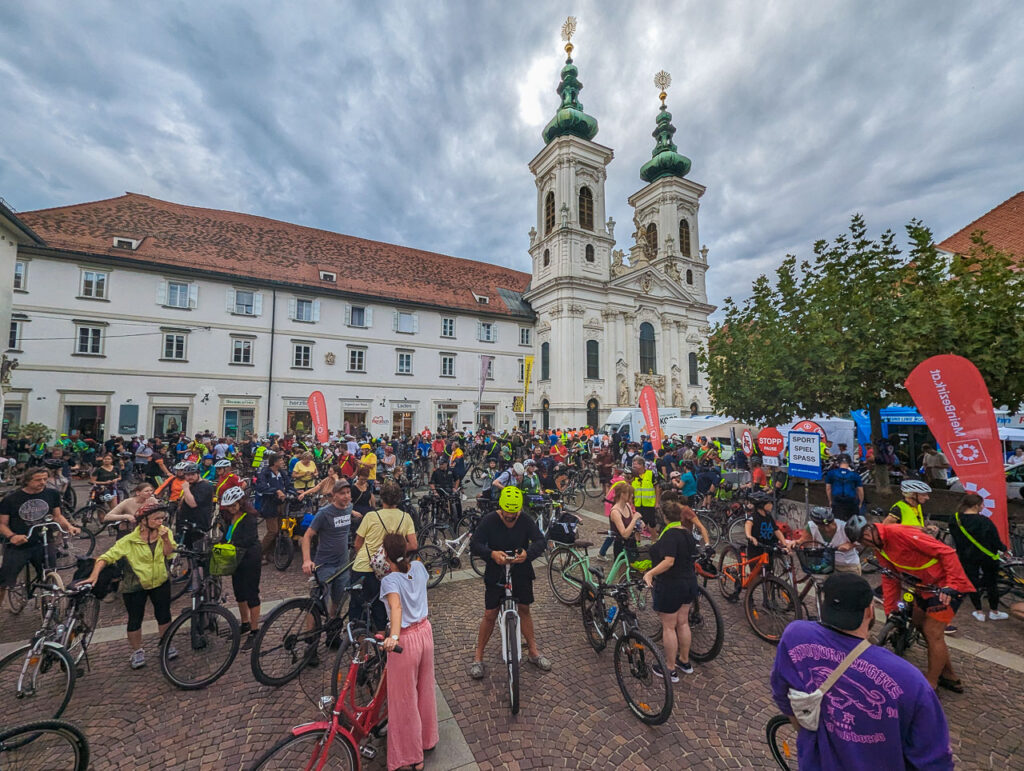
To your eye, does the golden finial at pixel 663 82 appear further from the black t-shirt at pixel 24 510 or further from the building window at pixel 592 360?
the black t-shirt at pixel 24 510

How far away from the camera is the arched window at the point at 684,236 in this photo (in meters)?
44.9

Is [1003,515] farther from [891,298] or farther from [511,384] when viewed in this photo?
[511,384]

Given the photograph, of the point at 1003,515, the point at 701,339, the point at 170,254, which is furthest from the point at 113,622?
the point at 701,339

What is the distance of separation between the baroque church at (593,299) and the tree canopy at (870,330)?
2024 centimetres

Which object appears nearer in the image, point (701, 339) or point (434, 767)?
point (434, 767)

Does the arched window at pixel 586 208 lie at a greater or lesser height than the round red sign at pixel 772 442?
greater

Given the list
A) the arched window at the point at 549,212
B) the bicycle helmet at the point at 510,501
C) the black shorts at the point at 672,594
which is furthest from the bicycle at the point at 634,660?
the arched window at the point at 549,212

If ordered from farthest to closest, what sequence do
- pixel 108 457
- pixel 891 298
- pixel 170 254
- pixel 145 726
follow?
pixel 170 254, pixel 891 298, pixel 108 457, pixel 145 726

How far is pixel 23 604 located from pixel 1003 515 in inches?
534

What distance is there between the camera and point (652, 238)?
45.8 m

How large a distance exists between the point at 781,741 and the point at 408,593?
3026mm

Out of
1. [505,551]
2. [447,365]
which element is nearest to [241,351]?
[447,365]

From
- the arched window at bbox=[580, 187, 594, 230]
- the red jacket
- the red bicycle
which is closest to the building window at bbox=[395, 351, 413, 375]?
the arched window at bbox=[580, 187, 594, 230]

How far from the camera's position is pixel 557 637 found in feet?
17.6
